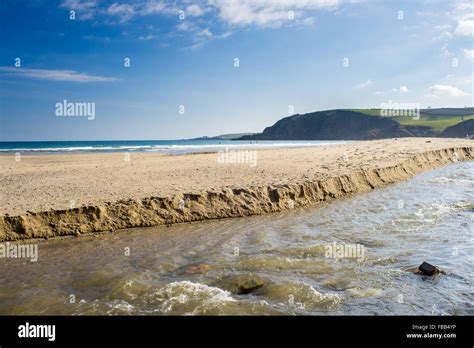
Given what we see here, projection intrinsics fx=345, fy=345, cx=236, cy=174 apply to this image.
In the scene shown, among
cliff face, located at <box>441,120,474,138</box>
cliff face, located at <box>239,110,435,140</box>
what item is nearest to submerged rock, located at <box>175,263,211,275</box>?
cliff face, located at <box>441,120,474,138</box>

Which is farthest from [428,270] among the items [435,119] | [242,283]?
[435,119]

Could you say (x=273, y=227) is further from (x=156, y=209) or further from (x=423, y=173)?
(x=423, y=173)

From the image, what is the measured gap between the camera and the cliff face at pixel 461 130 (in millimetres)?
115444

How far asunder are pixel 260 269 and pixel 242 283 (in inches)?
36.1

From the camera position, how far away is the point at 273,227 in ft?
37.3

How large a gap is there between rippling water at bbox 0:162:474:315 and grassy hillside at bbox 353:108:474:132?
461ft

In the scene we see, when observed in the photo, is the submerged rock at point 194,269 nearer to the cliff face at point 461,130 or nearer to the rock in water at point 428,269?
the rock in water at point 428,269

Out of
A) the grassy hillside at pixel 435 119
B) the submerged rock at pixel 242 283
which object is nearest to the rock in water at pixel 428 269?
the submerged rock at pixel 242 283

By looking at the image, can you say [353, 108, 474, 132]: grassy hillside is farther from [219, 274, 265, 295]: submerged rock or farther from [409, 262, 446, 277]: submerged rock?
[219, 274, 265, 295]: submerged rock

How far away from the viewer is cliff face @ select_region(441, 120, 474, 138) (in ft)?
379

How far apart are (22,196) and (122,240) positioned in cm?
525

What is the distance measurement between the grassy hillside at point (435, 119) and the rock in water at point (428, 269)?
143 metres
